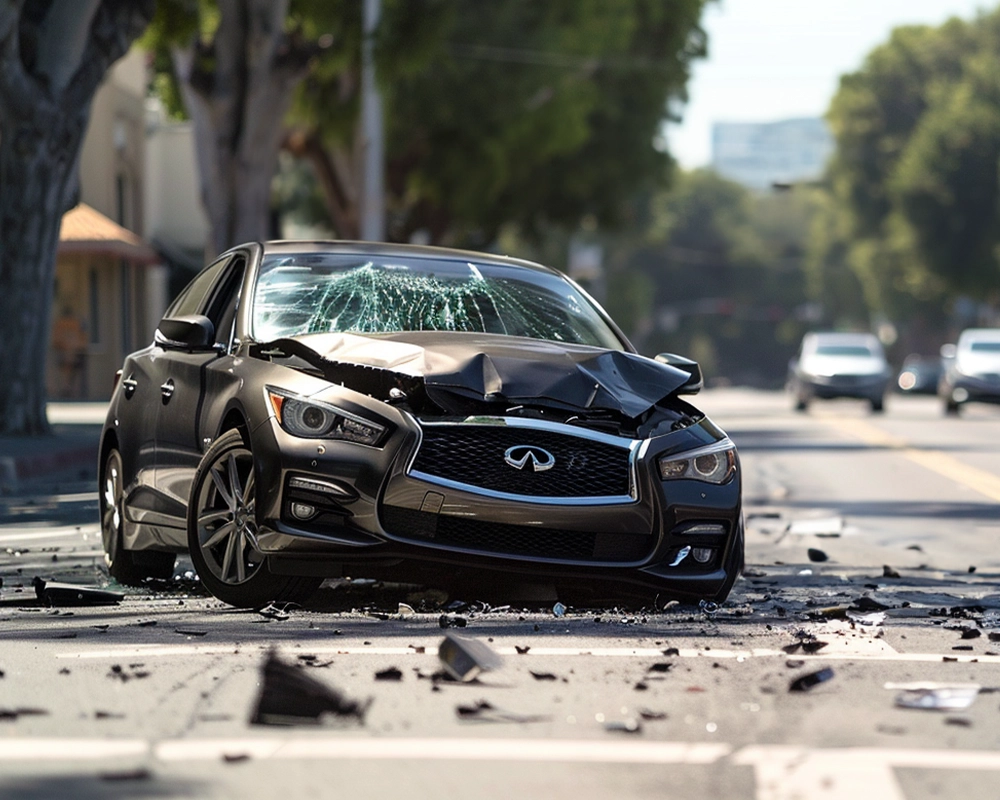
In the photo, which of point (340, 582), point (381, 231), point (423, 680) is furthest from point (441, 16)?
point (423, 680)

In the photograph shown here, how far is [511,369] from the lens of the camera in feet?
24.5

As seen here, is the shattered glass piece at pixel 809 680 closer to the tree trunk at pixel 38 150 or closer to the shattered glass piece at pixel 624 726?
the shattered glass piece at pixel 624 726

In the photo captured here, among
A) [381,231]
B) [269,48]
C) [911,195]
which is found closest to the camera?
[269,48]

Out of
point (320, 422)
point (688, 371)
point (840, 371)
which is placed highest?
point (688, 371)

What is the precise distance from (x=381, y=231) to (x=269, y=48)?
8.58m

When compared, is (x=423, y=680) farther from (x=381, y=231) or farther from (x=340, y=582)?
(x=381, y=231)

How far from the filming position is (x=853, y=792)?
4512 mm

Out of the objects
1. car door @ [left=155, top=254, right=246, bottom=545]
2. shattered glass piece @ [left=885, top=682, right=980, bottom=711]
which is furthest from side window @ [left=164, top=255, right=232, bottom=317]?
shattered glass piece @ [left=885, top=682, right=980, bottom=711]

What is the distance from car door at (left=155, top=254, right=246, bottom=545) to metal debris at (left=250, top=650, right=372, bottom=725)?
2.46 meters

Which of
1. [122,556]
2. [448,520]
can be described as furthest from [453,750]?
[122,556]

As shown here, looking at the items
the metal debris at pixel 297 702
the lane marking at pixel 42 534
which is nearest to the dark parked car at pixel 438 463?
the metal debris at pixel 297 702

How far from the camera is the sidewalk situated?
16.2m

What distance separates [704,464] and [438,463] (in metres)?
1.04

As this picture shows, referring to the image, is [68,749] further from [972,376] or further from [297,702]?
[972,376]
